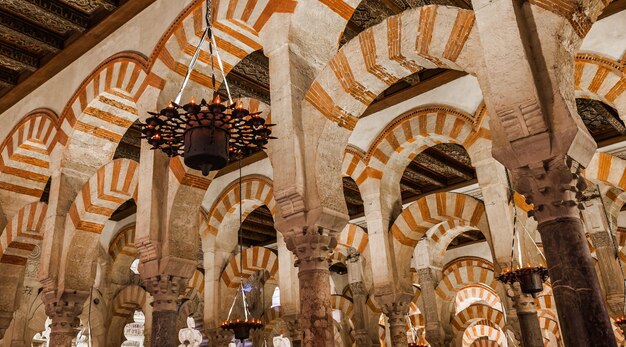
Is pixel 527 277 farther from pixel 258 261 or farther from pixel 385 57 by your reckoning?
pixel 258 261

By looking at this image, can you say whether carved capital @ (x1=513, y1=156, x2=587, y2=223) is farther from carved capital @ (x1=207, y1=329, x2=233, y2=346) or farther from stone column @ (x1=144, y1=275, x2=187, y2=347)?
carved capital @ (x1=207, y1=329, x2=233, y2=346)

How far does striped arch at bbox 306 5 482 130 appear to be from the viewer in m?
3.39

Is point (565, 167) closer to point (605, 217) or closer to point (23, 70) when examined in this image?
point (605, 217)

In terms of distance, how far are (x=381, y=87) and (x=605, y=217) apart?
4.98 meters

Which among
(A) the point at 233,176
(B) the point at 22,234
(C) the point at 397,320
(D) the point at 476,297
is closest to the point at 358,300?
(A) the point at 233,176

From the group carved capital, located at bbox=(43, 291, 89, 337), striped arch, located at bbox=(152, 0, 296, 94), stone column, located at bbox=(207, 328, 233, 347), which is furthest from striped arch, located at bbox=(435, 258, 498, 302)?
striped arch, located at bbox=(152, 0, 296, 94)

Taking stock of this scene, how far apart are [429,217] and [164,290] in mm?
3427

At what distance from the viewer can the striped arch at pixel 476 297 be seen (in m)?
12.1

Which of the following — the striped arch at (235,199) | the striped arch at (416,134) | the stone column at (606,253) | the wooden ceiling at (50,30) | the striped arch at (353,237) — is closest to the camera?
the wooden ceiling at (50,30)

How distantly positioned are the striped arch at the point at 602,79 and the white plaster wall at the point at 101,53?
3.88m

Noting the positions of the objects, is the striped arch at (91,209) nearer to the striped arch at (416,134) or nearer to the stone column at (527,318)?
the striped arch at (416,134)

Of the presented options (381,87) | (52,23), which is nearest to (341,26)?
(381,87)

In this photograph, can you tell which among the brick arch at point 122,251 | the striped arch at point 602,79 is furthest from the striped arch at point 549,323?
the brick arch at point 122,251

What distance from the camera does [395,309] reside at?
5.70 metres
